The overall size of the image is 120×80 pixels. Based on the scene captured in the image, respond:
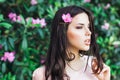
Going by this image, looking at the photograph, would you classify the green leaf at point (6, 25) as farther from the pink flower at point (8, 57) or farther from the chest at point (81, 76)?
the chest at point (81, 76)

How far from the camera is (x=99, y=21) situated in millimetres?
5641

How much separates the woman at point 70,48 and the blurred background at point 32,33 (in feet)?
3.23

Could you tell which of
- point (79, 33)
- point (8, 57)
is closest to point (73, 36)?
point (79, 33)

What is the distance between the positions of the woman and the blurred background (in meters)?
0.98

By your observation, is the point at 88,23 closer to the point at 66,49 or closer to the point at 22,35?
the point at 66,49

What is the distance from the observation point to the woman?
11.9 feet

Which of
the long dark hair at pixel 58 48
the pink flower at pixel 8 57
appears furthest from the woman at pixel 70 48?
the pink flower at pixel 8 57

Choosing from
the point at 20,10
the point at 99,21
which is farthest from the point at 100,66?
the point at 99,21

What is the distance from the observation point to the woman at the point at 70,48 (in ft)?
11.9

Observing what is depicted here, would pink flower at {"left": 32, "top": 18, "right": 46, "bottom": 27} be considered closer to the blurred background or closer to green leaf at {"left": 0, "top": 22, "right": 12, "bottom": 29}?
the blurred background

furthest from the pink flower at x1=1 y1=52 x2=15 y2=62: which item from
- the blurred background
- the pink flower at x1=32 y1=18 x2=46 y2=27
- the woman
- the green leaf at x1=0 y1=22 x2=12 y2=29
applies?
the woman

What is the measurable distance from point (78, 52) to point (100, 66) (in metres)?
0.19

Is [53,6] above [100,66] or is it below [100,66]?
above

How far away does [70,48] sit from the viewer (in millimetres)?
3689
